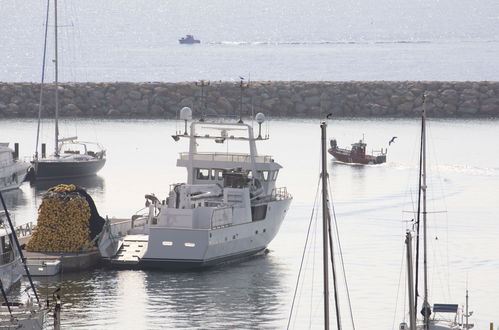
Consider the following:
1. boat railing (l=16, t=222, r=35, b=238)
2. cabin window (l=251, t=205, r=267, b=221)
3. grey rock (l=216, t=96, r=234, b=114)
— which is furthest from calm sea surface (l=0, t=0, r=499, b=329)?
grey rock (l=216, t=96, r=234, b=114)

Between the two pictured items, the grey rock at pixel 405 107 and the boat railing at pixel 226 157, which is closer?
the boat railing at pixel 226 157

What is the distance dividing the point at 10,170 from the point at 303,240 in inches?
766

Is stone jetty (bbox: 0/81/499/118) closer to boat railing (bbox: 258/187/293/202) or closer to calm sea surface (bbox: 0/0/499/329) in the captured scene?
calm sea surface (bbox: 0/0/499/329)

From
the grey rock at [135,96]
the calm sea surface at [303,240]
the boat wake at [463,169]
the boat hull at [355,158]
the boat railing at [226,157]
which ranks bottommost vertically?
the calm sea surface at [303,240]

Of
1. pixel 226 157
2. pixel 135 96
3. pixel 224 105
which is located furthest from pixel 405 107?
pixel 226 157

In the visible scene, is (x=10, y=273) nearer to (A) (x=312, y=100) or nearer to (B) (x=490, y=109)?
(A) (x=312, y=100)

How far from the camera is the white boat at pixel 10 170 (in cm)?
6962

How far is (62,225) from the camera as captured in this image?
5022cm

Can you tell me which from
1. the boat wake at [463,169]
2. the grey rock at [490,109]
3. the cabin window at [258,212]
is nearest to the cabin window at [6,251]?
the cabin window at [258,212]

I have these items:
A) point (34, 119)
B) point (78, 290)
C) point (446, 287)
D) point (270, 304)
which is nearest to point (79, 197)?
point (78, 290)

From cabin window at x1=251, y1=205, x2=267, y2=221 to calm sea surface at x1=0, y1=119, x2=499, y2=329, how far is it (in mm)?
1441

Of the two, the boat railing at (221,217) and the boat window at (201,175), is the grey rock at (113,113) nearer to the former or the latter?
the boat window at (201,175)
